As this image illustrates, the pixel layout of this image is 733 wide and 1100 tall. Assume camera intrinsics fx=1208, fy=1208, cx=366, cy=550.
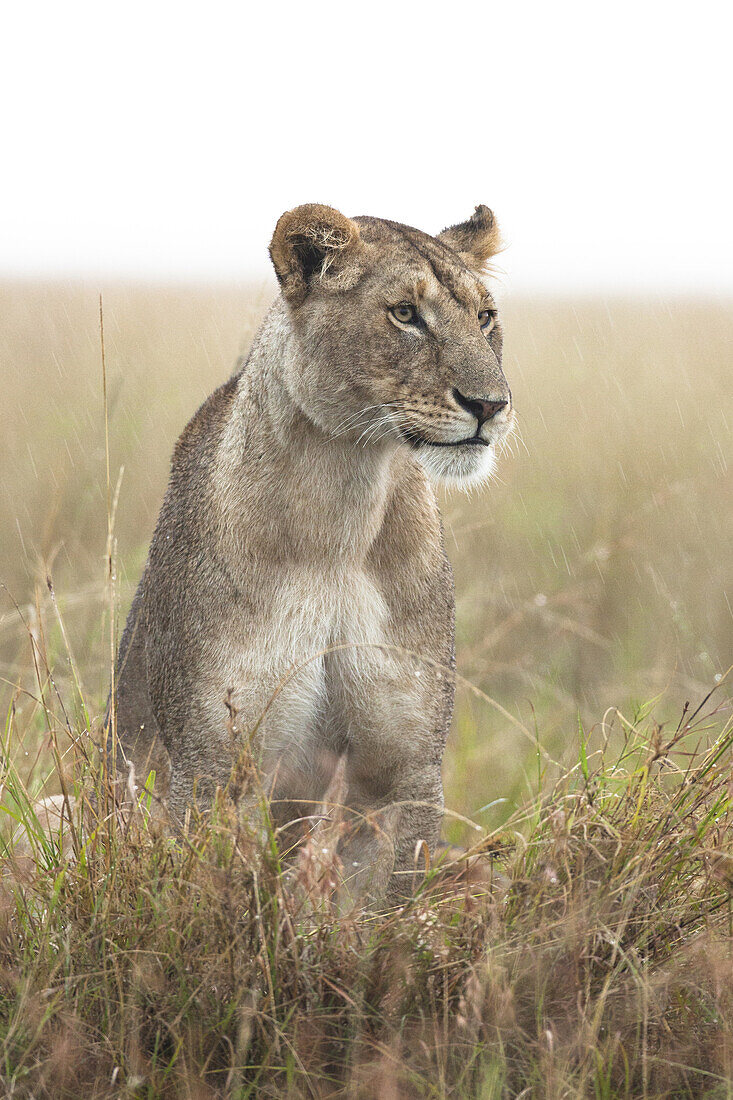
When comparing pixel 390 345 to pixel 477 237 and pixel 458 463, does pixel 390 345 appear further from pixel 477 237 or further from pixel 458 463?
pixel 477 237

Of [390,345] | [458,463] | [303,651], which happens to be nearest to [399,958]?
[303,651]

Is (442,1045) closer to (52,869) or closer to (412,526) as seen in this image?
(52,869)

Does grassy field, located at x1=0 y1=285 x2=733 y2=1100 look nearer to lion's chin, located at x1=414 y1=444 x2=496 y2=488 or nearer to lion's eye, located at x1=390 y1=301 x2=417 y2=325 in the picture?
lion's chin, located at x1=414 y1=444 x2=496 y2=488

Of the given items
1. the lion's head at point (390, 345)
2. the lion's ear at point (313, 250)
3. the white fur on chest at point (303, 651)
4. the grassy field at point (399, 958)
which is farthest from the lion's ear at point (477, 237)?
the grassy field at point (399, 958)

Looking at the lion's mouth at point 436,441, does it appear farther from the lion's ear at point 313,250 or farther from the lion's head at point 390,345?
the lion's ear at point 313,250

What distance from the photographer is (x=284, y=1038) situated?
8.98 ft

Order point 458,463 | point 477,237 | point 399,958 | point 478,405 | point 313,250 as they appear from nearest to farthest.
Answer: point 399,958
point 478,405
point 458,463
point 313,250
point 477,237

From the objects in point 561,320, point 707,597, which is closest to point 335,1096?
point 707,597

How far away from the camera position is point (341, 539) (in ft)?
12.7

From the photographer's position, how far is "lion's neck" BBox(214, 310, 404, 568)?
384 cm

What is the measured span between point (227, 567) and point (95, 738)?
2.40ft

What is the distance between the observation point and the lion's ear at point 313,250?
147 inches

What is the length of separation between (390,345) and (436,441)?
325 mm

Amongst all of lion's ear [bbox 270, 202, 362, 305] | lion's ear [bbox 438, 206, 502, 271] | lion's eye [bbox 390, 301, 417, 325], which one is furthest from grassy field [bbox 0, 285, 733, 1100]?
lion's ear [bbox 438, 206, 502, 271]
